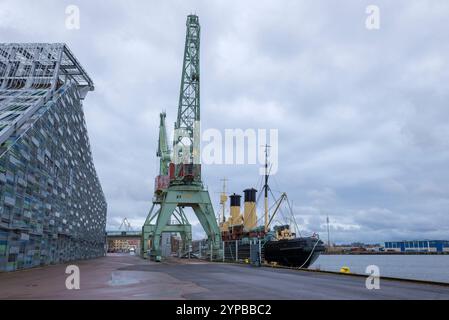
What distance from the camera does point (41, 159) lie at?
38.2 meters

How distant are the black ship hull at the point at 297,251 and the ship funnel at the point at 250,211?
68.6ft

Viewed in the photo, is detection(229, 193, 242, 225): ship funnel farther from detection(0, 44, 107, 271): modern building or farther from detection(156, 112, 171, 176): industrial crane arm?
detection(0, 44, 107, 271): modern building

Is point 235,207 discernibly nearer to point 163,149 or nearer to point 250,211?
point 250,211

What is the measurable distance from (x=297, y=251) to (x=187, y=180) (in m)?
21.6

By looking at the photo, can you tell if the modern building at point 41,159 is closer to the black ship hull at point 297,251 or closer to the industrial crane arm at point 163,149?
the industrial crane arm at point 163,149

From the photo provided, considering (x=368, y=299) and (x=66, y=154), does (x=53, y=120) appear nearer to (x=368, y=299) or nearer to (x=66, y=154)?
(x=66, y=154)

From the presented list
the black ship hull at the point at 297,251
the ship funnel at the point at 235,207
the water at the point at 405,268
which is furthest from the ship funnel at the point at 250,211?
the black ship hull at the point at 297,251

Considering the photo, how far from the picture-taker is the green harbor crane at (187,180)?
6353 cm

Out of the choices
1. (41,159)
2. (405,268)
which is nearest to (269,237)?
(41,159)

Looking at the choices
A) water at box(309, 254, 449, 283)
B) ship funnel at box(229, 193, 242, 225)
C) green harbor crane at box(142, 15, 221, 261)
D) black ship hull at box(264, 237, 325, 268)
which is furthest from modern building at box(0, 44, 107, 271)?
ship funnel at box(229, 193, 242, 225)
